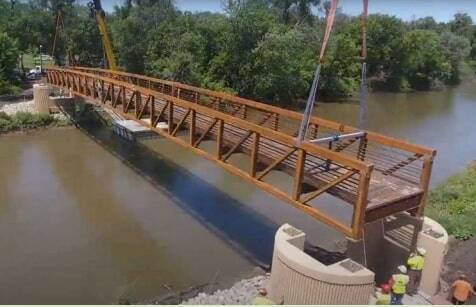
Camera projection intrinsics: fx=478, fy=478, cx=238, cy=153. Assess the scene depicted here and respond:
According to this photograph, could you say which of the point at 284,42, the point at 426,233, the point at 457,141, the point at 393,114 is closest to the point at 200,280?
the point at 426,233

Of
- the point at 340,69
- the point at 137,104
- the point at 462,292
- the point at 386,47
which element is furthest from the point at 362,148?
the point at 386,47

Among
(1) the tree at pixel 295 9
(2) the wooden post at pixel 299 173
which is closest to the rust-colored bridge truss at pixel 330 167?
(2) the wooden post at pixel 299 173

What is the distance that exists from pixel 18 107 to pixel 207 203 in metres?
18.7

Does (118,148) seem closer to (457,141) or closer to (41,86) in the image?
(41,86)

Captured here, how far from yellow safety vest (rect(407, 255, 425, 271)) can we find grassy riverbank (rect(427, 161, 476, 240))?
4.05 m

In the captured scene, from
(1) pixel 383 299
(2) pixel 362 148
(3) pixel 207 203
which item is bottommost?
(3) pixel 207 203

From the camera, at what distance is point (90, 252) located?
1414 cm

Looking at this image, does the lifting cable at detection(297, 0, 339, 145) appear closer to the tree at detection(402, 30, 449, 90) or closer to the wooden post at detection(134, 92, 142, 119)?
the wooden post at detection(134, 92, 142, 119)

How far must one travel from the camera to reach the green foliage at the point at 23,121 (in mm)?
26909

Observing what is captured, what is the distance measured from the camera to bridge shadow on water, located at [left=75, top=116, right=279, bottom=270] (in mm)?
14805

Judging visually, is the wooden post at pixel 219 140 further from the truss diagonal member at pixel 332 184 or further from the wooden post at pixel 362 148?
the wooden post at pixel 362 148

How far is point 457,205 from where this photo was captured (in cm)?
1733

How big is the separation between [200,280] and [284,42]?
29.0m

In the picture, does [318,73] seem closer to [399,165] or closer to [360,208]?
[360,208]
